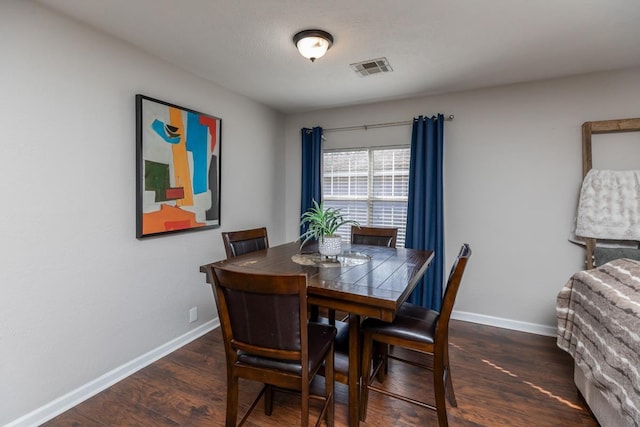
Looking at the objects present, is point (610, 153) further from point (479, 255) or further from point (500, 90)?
point (479, 255)

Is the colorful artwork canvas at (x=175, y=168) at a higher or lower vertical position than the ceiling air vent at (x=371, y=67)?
lower

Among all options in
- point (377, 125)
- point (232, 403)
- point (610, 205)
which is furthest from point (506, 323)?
point (232, 403)

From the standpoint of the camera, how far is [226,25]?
2010mm

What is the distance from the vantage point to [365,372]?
1784 mm

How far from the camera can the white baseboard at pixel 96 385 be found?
179 cm

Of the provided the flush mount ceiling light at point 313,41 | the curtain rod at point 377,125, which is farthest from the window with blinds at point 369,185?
the flush mount ceiling light at point 313,41

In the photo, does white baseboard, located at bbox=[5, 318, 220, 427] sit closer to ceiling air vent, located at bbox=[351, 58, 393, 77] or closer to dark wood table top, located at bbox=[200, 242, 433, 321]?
dark wood table top, located at bbox=[200, 242, 433, 321]

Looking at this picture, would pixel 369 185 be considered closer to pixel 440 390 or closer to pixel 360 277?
pixel 360 277

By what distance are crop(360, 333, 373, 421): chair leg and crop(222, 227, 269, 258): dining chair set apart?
1194 mm

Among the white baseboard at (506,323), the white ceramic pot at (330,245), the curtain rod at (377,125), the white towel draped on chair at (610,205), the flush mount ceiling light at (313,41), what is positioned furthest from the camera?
the curtain rod at (377,125)

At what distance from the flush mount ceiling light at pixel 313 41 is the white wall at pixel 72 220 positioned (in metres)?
1.21

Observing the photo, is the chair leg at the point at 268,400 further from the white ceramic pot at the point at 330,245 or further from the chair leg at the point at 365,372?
the white ceramic pot at the point at 330,245

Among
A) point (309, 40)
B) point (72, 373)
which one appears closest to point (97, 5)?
point (309, 40)

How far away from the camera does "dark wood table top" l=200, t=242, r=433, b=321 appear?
56.7 inches
